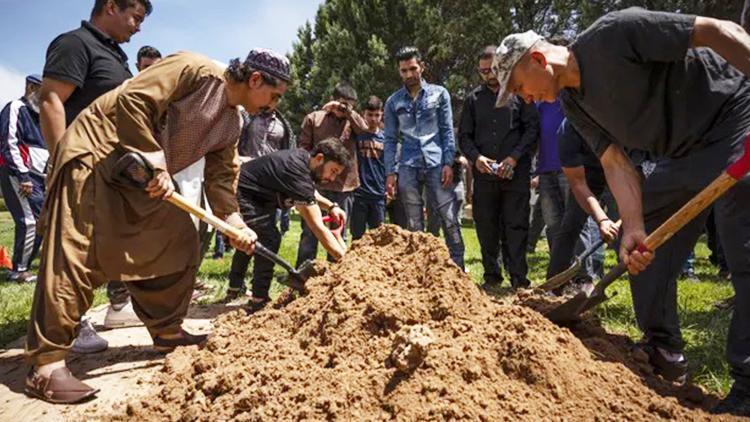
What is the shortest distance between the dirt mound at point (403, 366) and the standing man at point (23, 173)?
164 inches

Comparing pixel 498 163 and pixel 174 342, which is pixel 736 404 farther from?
pixel 498 163

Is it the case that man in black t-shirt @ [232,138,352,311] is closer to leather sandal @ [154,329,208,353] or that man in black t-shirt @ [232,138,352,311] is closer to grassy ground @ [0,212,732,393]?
grassy ground @ [0,212,732,393]

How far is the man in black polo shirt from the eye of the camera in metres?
3.07

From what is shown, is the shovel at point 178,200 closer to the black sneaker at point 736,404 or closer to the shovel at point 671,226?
the shovel at point 671,226

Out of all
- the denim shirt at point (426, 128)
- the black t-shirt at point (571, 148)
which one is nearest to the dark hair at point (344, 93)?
the denim shirt at point (426, 128)

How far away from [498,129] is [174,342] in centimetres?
354

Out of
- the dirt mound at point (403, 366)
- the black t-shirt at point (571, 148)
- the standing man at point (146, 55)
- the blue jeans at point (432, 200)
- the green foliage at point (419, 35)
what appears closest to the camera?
the dirt mound at point (403, 366)

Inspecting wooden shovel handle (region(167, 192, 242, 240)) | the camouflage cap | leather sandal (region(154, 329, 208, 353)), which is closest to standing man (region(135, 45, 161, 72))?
wooden shovel handle (region(167, 192, 242, 240))

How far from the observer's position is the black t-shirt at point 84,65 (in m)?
3.12

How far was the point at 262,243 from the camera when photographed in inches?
182

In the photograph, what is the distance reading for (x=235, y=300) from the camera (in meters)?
4.96

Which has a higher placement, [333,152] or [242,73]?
[242,73]

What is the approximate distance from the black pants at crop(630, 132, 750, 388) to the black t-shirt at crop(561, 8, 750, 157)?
4.2 inches

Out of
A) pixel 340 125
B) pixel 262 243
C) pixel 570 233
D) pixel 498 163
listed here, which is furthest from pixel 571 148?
pixel 340 125
